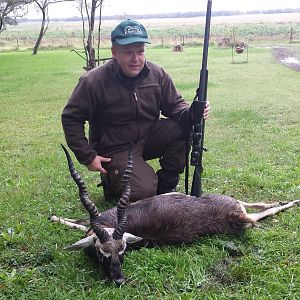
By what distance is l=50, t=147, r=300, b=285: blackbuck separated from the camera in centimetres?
445

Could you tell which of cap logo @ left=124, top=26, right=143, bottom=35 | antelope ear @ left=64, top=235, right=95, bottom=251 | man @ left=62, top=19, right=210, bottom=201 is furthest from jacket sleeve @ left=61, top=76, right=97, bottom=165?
antelope ear @ left=64, top=235, right=95, bottom=251

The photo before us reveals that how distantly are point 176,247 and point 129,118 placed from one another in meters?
1.77

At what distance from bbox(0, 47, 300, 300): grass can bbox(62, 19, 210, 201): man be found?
2.01 feet

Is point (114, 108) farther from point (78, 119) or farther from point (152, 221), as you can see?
point (152, 221)

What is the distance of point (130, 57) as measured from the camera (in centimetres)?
560

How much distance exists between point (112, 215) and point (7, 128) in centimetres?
727

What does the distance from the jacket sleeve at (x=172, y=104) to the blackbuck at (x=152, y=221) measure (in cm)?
113

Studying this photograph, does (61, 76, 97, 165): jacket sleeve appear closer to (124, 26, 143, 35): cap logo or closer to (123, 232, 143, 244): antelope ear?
(124, 26, 143, 35): cap logo

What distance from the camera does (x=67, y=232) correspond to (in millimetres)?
5418

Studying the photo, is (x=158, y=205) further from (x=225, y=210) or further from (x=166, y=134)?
(x=166, y=134)

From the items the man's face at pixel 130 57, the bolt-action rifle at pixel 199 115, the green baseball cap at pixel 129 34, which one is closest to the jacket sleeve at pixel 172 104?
the bolt-action rifle at pixel 199 115

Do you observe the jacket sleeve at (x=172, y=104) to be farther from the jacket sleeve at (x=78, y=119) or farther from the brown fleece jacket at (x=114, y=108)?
the jacket sleeve at (x=78, y=119)

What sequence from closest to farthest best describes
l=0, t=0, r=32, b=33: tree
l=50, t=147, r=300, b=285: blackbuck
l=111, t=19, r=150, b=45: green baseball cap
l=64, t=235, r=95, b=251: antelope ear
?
l=50, t=147, r=300, b=285: blackbuck → l=64, t=235, r=95, b=251: antelope ear → l=111, t=19, r=150, b=45: green baseball cap → l=0, t=0, r=32, b=33: tree

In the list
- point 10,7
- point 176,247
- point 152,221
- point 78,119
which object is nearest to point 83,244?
point 152,221
